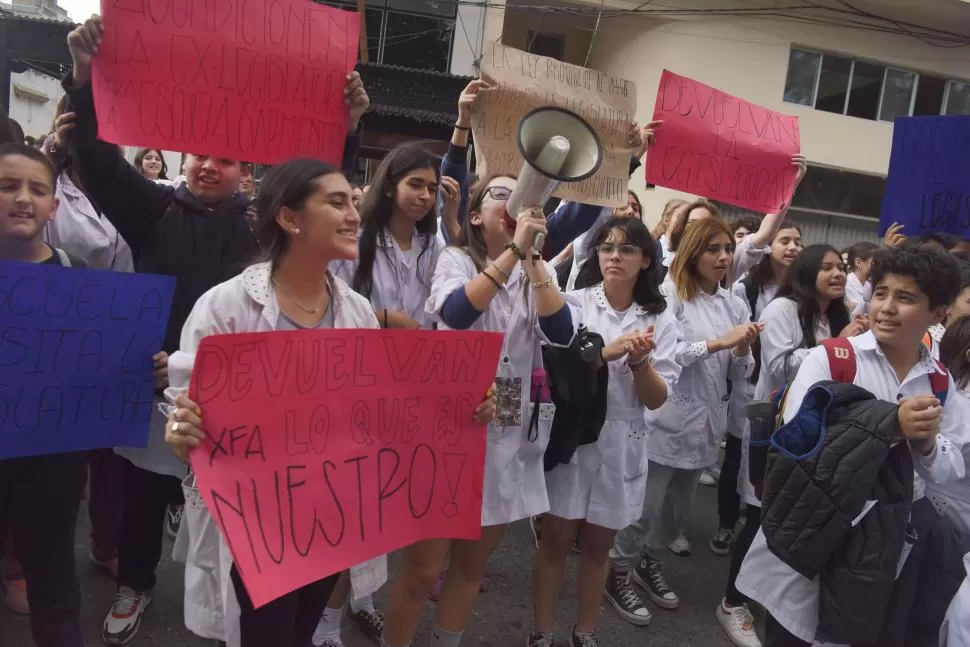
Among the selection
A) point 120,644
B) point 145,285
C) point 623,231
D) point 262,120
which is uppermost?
point 262,120

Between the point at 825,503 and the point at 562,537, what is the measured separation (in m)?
1.08

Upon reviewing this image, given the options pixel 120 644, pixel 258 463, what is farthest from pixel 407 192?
pixel 120 644

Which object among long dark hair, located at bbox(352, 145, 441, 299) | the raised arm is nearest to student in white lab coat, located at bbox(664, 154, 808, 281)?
long dark hair, located at bbox(352, 145, 441, 299)

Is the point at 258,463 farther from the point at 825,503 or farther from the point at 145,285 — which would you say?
the point at 825,503

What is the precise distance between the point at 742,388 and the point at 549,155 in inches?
94.3

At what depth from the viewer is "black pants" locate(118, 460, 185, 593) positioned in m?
2.74

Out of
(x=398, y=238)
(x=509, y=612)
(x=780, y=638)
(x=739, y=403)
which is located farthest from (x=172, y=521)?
(x=739, y=403)

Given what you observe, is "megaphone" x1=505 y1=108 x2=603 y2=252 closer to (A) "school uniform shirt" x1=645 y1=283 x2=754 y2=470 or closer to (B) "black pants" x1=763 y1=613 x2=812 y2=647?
(A) "school uniform shirt" x1=645 y1=283 x2=754 y2=470

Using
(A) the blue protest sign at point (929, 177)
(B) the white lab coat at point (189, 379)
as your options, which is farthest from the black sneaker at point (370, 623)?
(A) the blue protest sign at point (929, 177)

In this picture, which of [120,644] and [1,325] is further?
[120,644]

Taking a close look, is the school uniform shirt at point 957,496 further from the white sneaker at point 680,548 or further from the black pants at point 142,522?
the black pants at point 142,522

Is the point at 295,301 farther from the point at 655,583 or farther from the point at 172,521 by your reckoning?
the point at 655,583

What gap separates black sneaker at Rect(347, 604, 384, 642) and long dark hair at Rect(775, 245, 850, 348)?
99.9 inches

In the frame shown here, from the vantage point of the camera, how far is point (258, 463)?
69.5 inches
